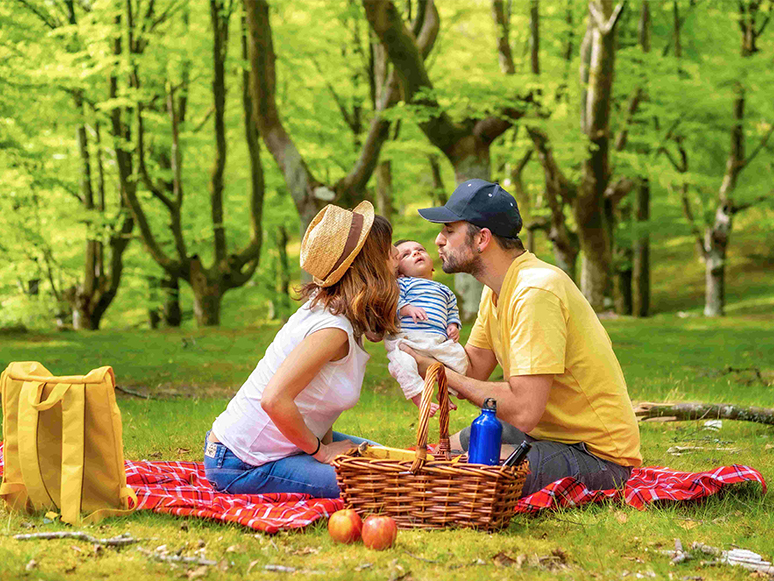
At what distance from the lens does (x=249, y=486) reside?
414cm

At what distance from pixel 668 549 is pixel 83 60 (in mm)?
13696

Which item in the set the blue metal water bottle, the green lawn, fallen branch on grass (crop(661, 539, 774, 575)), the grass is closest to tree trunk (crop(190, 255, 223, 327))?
the grass

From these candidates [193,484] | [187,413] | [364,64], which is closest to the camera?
[193,484]

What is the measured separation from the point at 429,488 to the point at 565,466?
2.89 ft

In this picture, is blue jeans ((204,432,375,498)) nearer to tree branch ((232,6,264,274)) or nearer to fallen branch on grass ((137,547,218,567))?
fallen branch on grass ((137,547,218,567))

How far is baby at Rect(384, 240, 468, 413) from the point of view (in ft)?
13.3

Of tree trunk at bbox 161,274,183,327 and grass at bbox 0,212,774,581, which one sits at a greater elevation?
grass at bbox 0,212,774,581

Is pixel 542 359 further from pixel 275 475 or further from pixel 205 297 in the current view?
pixel 205 297

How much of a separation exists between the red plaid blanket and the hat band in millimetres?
1094

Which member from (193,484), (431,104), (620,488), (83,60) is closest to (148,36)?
(83,60)

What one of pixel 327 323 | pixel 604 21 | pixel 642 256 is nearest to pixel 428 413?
pixel 327 323

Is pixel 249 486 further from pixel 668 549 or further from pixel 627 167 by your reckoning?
pixel 627 167

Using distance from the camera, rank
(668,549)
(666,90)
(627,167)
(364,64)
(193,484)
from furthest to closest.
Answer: (364,64)
(627,167)
(666,90)
(193,484)
(668,549)

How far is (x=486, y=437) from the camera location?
368cm
